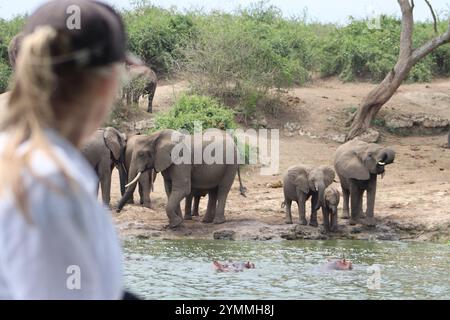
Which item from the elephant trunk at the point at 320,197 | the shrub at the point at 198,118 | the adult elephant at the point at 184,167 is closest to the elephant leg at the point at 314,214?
the elephant trunk at the point at 320,197

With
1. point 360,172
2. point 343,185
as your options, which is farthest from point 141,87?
point 360,172

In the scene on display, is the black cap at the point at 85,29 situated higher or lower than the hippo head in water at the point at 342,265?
higher

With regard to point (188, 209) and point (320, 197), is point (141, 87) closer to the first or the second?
point (188, 209)

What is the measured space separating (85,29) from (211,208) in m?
12.5

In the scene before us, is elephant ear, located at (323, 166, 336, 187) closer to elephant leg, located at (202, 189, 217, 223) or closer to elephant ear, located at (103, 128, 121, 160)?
elephant leg, located at (202, 189, 217, 223)

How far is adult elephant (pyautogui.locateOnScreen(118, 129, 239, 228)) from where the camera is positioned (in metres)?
13.5

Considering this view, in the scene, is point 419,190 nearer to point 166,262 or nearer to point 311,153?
point 311,153

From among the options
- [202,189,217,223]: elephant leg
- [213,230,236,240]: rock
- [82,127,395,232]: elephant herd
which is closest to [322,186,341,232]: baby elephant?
[82,127,395,232]: elephant herd

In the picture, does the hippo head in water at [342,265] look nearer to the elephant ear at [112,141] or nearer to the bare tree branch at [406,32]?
the elephant ear at [112,141]

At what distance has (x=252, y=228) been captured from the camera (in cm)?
1306

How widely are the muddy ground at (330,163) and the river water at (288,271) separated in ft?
1.67

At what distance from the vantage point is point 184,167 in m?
13.6

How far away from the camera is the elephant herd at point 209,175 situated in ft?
44.1

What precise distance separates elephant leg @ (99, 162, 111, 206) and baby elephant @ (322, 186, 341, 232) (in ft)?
9.77
